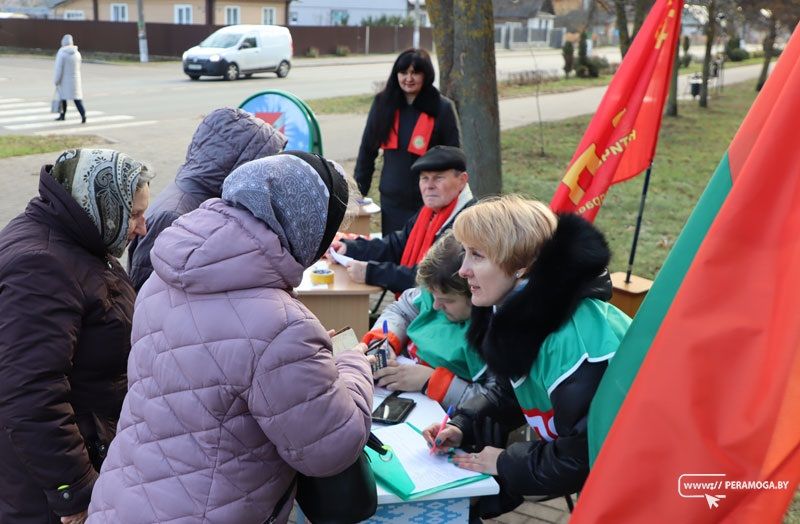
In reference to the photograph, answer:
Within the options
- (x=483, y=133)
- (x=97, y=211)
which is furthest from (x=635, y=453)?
(x=483, y=133)

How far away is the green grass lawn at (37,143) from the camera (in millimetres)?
12148

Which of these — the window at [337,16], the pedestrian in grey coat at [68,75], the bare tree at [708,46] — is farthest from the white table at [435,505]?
the window at [337,16]

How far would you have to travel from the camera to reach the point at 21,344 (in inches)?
82.5

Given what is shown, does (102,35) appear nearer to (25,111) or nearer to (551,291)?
(25,111)

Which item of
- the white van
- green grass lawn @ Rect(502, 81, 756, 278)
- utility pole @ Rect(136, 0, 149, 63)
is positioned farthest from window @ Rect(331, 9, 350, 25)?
green grass lawn @ Rect(502, 81, 756, 278)

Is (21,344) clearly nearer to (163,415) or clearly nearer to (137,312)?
(137,312)

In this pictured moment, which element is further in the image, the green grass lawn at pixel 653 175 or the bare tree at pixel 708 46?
the bare tree at pixel 708 46

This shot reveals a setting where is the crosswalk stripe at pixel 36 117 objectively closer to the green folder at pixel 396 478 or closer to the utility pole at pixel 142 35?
the green folder at pixel 396 478

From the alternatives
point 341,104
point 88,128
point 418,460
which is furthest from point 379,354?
point 341,104

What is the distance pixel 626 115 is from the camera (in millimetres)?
4121

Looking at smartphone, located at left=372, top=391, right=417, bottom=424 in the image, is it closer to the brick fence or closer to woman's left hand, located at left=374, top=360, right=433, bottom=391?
woman's left hand, located at left=374, top=360, right=433, bottom=391

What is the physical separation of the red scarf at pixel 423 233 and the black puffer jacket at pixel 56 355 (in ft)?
6.86

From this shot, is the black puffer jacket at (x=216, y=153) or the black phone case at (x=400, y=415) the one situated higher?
the black puffer jacket at (x=216, y=153)

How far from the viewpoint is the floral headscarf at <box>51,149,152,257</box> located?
2.36 m
